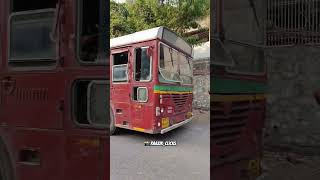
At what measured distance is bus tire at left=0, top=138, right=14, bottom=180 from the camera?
108 inches

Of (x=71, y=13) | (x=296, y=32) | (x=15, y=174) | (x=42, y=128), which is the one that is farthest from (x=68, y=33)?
(x=296, y=32)

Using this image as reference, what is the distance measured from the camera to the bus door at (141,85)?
7.92 ft

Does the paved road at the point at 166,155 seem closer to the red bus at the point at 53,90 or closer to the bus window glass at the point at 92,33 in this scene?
the red bus at the point at 53,90

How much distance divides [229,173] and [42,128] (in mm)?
1042

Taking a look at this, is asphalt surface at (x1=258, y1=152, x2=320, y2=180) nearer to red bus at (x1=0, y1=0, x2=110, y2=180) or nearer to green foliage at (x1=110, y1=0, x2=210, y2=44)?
green foliage at (x1=110, y1=0, x2=210, y2=44)

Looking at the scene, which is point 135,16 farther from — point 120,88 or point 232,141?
point 232,141

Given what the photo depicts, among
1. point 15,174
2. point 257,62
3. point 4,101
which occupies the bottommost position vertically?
point 15,174

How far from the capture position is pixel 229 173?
86.0 inches

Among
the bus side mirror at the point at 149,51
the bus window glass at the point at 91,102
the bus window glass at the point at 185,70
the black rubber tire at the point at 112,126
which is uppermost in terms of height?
the bus side mirror at the point at 149,51

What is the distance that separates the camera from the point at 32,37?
8.54 ft

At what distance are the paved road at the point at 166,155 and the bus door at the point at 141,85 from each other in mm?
88

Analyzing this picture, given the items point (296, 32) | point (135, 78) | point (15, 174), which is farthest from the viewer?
point (15, 174)

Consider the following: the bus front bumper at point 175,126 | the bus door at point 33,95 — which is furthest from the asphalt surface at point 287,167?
the bus door at point 33,95

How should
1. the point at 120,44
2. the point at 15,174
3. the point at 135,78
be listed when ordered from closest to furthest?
the point at 120,44
the point at 135,78
the point at 15,174
